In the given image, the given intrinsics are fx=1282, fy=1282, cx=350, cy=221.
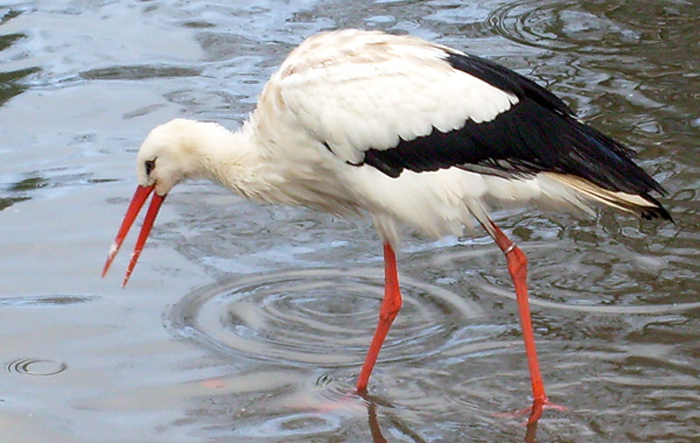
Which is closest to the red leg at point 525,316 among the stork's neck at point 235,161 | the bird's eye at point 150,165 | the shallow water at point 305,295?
the shallow water at point 305,295

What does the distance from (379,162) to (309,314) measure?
1171 mm

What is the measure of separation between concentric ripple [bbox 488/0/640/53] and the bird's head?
4723mm

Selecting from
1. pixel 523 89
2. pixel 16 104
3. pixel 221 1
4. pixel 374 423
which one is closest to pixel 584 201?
pixel 523 89

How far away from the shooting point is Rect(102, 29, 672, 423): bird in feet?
19.7

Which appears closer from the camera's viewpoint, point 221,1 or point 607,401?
point 607,401

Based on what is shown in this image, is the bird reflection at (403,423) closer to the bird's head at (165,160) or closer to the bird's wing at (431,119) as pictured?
the bird's wing at (431,119)

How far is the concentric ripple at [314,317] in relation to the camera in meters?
6.56

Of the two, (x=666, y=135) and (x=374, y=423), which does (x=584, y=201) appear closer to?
(x=374, y=423)

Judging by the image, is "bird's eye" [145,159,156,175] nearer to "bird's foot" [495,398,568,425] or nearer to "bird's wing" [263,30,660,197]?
"bird's wing" [263,30,660,197]

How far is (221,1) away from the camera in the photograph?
11938 millimetres

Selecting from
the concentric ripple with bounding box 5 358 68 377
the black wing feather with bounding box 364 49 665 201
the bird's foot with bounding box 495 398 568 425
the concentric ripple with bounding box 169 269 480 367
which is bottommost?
the bird's foot with bounding box 495 398 568 425

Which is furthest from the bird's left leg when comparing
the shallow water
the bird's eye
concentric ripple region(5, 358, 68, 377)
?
concentric ripple region(5, 358, 68, 377)

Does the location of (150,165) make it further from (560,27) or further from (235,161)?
(560,27)

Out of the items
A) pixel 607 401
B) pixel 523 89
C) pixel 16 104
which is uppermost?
pixel 523 89
